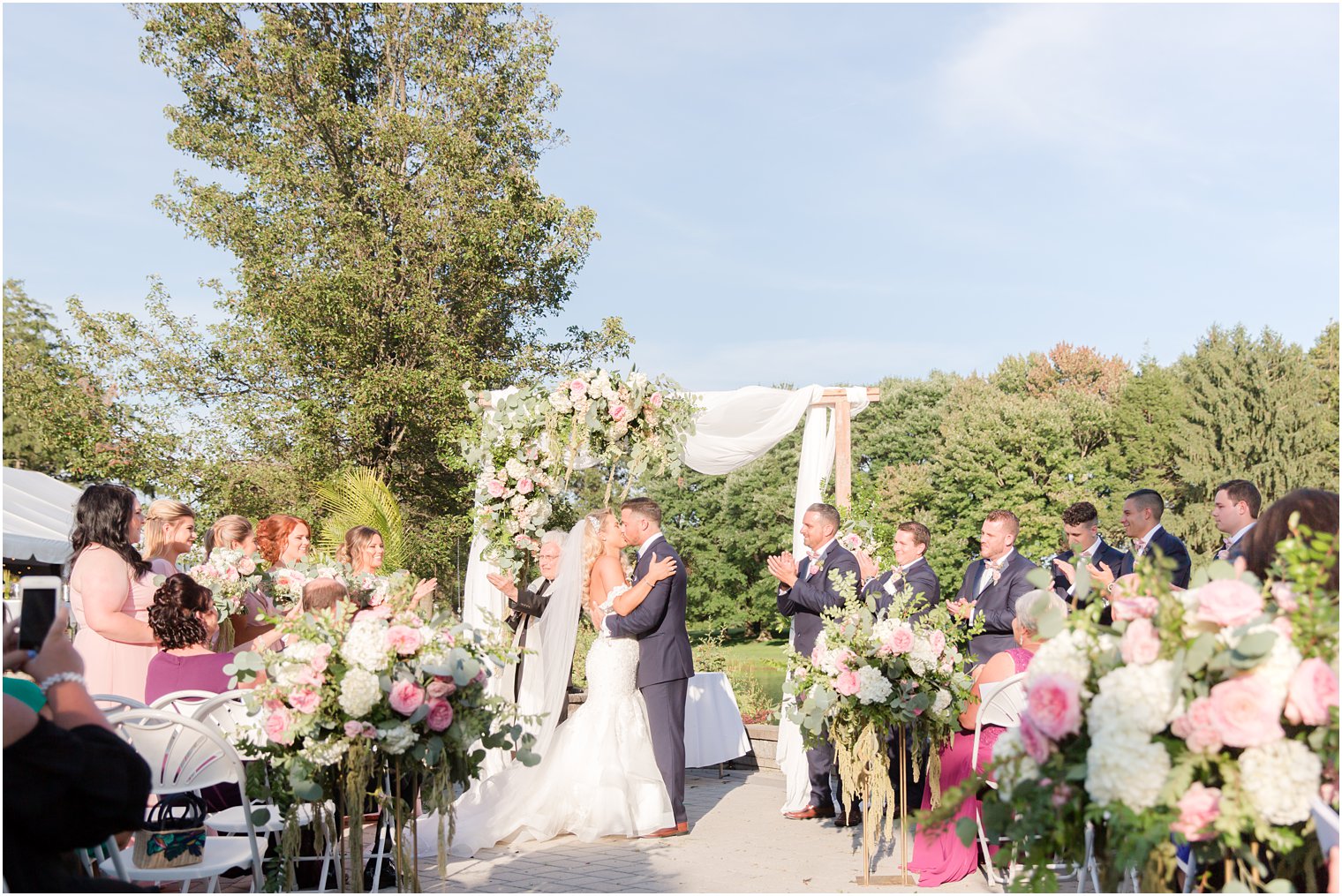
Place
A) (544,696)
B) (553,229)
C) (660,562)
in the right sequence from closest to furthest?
(660,562), (544,696), (553,229)

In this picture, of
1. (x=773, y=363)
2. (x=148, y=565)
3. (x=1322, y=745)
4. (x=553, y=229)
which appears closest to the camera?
(x=1322, y=745)

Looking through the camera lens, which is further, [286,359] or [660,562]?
Answer: [286,359]

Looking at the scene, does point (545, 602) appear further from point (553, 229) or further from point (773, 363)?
point (773, 363)

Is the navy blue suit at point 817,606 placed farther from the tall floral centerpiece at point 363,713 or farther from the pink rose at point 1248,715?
the pink rose at point 1248,715

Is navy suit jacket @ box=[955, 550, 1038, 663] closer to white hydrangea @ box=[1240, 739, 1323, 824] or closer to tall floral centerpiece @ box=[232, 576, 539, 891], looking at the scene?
tall floral centerpiece @ box=[232, 576, 539, 891]

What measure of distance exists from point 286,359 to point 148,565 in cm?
1275

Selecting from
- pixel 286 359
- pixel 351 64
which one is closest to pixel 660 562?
pixel 286 359

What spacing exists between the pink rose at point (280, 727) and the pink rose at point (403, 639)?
43cm

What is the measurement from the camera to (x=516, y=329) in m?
19.2

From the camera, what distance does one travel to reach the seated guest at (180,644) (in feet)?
16.2

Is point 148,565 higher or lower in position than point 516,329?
lower

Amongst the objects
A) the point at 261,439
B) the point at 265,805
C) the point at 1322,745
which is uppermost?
the point at 261,439

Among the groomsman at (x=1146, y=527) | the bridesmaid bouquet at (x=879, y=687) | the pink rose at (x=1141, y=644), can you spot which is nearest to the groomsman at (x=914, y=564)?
the groomsman at (x=1146, y=527)

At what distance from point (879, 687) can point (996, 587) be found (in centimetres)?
185
